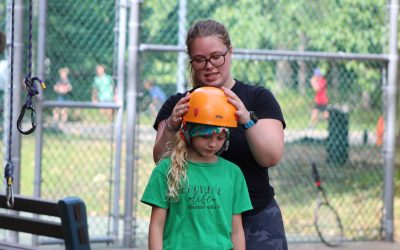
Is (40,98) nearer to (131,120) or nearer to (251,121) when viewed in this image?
(131,120)

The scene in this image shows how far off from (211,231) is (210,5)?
17.5 feet

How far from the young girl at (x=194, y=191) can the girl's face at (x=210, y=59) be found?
20cm

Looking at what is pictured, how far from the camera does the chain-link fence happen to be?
8.23 m

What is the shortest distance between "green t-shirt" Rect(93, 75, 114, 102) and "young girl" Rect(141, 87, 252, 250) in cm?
450

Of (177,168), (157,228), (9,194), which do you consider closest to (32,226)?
(9,194)

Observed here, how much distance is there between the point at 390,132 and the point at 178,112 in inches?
222

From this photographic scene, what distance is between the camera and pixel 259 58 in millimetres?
8688

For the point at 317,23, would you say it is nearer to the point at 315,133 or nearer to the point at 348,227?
the point at 315,133

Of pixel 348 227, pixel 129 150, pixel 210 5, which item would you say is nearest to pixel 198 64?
pixel 129 150

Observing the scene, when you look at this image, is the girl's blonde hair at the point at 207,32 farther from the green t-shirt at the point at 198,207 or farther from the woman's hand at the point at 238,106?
the green t-shirt at the point at 198,207

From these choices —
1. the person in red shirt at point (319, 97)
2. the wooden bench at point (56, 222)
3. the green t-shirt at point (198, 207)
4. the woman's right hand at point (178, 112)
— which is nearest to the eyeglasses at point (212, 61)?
the woman's right hand at point (178, 112)

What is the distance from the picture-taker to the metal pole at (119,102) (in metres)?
8.14

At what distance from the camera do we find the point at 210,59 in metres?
3.84

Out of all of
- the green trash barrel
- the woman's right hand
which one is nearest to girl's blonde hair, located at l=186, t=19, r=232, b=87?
the woman's right hand
